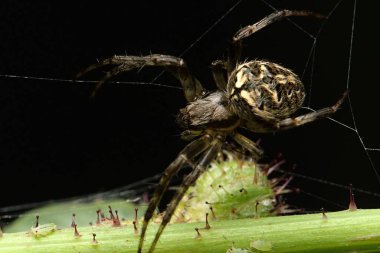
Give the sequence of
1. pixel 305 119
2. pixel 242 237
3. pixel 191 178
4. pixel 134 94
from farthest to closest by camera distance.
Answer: pixel 134 94 → pixel 305 119 → pixel 191 178 → pixel 242 237

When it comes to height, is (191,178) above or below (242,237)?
above

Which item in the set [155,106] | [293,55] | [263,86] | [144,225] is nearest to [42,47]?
[155,106]

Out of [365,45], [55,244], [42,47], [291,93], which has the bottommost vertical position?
[55,244]

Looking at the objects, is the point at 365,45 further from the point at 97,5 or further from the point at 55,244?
the point at 55,244

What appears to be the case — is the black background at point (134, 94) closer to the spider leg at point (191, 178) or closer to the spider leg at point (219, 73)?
the spider leg at point (219, 73)

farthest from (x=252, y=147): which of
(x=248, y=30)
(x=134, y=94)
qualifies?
(x=134, y=94)

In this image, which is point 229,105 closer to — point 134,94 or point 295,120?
point 295,120

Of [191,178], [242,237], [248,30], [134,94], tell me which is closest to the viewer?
[242,237]
